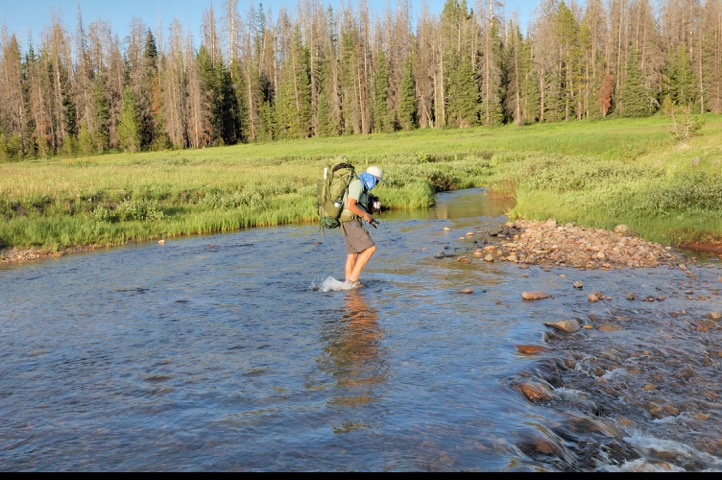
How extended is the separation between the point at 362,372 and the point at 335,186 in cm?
395

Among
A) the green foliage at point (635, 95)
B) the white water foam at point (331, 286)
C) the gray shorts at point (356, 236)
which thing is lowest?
the white water foam at point (331, 286)

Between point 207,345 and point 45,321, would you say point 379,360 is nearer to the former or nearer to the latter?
point 207,345

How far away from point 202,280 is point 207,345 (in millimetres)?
4330

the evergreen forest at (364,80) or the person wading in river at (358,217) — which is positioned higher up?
the evergreen forest at (364,80)

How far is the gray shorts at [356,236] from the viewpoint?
33.2 ft

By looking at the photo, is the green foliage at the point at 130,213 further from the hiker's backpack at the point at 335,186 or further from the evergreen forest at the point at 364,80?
the evergreen forest at the point at 364,80

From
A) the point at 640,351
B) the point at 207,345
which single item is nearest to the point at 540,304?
the point at 640,351

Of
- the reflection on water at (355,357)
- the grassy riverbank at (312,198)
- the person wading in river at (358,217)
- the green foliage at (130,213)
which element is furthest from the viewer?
the green foliage at (130,213)

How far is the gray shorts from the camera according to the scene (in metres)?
10.1

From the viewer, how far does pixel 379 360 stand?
6.99 meters

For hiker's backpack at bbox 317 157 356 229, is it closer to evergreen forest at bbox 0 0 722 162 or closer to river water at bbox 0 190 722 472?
river water at bbox 0 190 722 472

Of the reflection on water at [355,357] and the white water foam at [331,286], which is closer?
the reflection on water at [355,357]

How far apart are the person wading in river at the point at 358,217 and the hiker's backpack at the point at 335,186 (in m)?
0.10

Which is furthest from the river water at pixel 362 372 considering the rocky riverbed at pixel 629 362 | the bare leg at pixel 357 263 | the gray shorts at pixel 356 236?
the gray shorts at pixel 356 236
